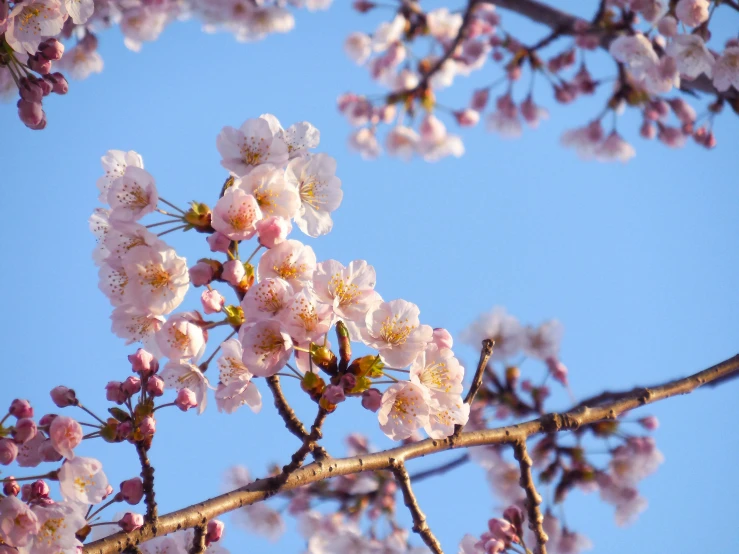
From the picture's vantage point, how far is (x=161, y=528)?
1396 millimetres

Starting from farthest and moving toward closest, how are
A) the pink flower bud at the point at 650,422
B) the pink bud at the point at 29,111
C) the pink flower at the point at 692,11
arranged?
the pink flower bud at the point at 650,422
the pink flower at the point at 692,11
the pink bud at the point at 29,111

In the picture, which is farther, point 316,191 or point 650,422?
point 650,422

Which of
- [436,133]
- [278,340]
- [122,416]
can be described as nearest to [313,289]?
[278,340]

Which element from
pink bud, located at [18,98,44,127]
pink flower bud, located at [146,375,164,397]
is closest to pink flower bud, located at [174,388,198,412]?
pink flower bud, located at [146,375,164,397]

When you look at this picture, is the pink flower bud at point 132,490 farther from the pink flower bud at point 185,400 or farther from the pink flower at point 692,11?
the pink flower at point 692,11

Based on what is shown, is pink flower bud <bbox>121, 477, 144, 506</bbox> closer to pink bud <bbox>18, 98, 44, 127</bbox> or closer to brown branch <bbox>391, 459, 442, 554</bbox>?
brown branch <bbox>391, 459, 442, 554</bbox>

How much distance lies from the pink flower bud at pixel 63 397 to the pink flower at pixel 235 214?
1.89 ft

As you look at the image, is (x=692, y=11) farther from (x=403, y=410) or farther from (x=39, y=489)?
(x=39, y=489)

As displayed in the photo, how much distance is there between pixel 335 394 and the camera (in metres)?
1.41

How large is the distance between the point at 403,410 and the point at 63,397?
84 cm

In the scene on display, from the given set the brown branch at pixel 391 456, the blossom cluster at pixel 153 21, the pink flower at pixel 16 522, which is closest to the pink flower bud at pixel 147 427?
the brown branch at pixel 391 456

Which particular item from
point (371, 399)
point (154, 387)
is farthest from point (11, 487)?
point (371, 399)

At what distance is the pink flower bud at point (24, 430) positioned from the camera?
1507 millimetres

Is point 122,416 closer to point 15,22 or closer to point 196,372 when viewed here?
point 196,372
